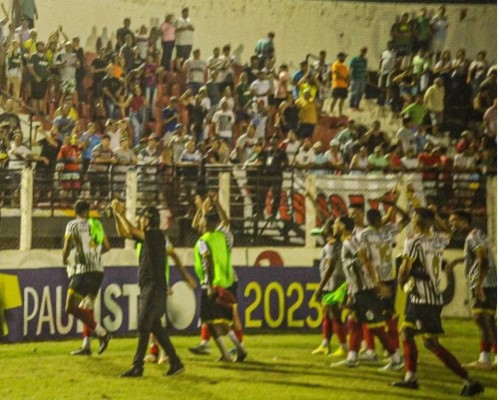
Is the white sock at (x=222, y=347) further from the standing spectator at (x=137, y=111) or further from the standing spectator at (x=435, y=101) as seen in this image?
the standing spectator at (x=435, y=101)

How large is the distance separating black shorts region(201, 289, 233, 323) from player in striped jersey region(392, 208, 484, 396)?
1052 millimetres

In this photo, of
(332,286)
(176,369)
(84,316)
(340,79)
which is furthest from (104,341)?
(340,79)

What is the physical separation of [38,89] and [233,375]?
1976mm

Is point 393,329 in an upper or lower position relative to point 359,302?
lower

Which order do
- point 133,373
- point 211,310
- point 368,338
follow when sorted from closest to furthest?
point 133,373
point 211,310
point 368,338

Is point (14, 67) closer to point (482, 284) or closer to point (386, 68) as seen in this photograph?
point (386, 68)

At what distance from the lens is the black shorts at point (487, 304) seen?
6.03 m

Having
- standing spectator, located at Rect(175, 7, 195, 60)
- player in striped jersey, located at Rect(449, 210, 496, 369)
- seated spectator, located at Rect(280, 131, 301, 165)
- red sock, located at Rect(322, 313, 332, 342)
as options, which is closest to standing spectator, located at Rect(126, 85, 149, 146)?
standing spectator, located at Rect(175, 7, 195, 60)

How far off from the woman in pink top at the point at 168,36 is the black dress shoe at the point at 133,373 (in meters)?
1.73

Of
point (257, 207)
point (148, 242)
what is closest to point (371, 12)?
point (257, 207)

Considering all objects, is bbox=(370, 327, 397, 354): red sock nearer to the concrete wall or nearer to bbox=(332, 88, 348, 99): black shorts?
bbox=(332, 88, 348, 99): black shorts

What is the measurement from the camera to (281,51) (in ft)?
19.7

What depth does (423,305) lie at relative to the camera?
584 centimetres

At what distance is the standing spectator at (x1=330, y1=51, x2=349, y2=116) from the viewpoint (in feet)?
19.9
